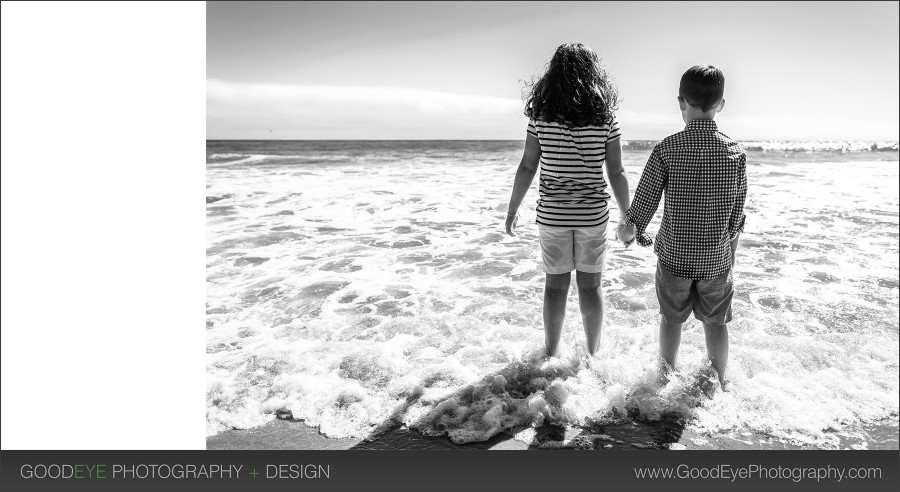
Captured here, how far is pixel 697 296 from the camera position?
2693mm

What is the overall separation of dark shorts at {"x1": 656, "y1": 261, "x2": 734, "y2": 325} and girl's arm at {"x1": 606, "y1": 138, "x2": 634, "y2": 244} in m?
0.25

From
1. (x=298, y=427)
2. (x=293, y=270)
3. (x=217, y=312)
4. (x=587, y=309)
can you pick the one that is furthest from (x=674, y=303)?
(x=293, y=270)

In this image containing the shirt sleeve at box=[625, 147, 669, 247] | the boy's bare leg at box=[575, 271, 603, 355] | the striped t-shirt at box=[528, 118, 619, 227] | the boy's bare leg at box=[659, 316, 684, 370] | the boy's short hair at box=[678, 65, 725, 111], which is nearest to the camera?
→ the boy's short hair at box=[678, 65, 725, 111]

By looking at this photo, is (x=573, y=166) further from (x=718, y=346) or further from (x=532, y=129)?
(x=718, y=346)

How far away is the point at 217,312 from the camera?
4.23 meters

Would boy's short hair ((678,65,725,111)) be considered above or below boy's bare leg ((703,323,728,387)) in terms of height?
above

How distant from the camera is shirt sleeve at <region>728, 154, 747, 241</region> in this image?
2.55 metres

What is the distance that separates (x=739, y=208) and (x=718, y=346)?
0.70 metres

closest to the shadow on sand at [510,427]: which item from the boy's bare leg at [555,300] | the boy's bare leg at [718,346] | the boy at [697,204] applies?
the boy's bare leg at [718,346]

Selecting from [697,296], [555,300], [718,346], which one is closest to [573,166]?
[555,300]

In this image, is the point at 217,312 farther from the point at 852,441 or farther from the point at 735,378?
the point at 852,441

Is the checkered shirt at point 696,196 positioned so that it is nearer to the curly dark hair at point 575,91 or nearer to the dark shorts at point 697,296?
the dark shorts at point 697,296

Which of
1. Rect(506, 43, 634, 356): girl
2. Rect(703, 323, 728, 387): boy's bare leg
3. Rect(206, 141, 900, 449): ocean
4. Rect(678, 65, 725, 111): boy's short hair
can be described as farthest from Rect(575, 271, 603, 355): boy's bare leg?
Rect(678, 65, 725, 111): boy's short hair

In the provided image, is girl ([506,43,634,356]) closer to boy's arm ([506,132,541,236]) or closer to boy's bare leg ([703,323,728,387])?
boy's arm ([506,132,541,236])
